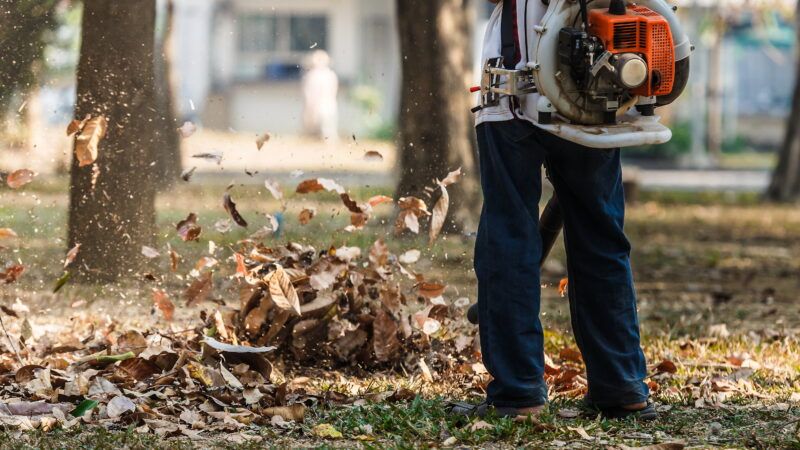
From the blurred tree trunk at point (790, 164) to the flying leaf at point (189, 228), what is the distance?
42.6ft

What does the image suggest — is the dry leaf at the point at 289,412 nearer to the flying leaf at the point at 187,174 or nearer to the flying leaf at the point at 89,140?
the flying leaf at the point at 187,174

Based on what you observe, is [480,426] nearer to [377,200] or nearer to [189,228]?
[377,200]

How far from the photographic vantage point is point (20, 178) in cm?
539

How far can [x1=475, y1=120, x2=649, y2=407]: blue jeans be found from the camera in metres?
4.16

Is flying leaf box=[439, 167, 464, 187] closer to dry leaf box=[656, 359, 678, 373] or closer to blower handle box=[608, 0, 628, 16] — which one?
dry leaf box=[656, 359, 678, 373]

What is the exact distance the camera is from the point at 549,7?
407 centimetres

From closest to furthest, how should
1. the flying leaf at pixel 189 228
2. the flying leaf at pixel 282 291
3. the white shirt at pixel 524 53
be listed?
the white shirt at pixel 524 53
the flying leaf at pixel 282 291
the flying leaf at pixel 189 228

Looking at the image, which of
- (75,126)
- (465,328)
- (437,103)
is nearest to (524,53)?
(465,328)

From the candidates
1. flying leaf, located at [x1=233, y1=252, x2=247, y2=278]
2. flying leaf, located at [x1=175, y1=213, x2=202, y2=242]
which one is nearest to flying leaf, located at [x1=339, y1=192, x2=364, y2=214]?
flying leaf, located at [x1=233, y1=252, x2=247, y2=278]

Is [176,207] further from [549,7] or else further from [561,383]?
[549,7]

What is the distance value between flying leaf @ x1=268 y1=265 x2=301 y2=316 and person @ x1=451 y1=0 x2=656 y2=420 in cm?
85

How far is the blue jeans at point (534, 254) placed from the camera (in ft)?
13.6

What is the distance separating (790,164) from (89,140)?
13.7 meters

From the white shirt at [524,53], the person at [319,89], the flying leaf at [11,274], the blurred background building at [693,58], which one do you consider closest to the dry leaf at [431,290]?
the white shirt at [524,53]
